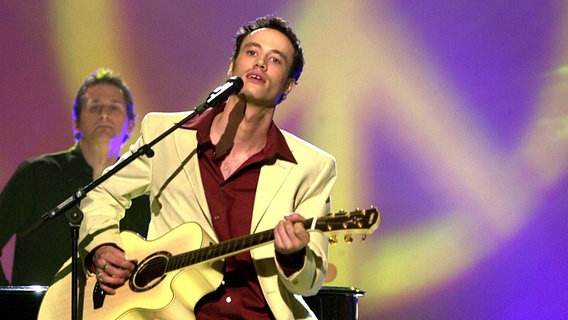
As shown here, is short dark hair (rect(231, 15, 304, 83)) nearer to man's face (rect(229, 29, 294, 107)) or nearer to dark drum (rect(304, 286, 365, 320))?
man's face (rect(229, 29, 294, 107))

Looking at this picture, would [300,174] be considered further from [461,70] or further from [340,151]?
[461,70]

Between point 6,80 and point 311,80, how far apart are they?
2.10 metres

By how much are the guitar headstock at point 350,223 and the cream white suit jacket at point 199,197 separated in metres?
0.28

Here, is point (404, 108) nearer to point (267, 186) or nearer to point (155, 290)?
point (267, 186)

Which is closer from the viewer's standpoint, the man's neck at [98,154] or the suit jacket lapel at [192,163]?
the suit jacket lapel at [192,163]

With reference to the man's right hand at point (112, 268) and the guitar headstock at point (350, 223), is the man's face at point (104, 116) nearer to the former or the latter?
the man's right hand at point (112, 268)

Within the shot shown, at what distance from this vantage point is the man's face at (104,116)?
5.89m

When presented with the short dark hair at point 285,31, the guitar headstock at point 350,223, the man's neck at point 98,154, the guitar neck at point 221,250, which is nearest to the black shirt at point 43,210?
the man's neck at point 98,154

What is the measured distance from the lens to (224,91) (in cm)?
341

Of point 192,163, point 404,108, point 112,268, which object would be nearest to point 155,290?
point 112,268

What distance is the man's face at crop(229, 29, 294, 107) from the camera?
3814mm

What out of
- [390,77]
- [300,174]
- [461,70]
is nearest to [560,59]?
[461,70]

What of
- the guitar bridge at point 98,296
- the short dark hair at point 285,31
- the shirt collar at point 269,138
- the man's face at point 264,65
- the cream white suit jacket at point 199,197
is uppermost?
the short dark hair at point 285,31

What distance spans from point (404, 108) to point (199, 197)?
2547 millimetres
